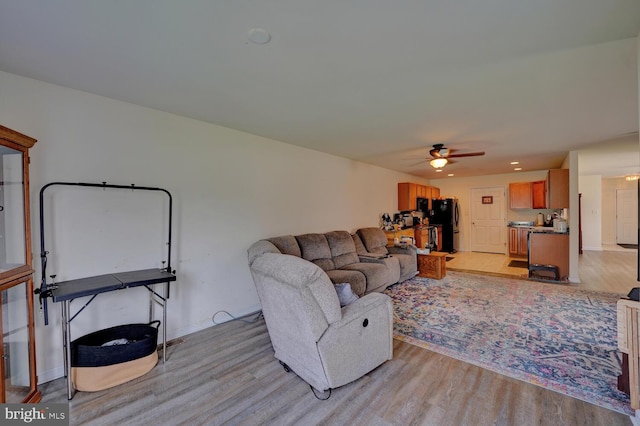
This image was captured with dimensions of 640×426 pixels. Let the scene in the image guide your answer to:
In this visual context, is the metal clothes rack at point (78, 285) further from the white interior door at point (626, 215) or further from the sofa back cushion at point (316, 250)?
the white interior door at point (626, 215)

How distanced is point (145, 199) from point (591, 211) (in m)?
12.0

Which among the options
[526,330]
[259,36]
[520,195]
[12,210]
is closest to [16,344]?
[12,210]

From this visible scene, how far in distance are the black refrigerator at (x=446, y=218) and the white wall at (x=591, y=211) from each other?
4101 mm

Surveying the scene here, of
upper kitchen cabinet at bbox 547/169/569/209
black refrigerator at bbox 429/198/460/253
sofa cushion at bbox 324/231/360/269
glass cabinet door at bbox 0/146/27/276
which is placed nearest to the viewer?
glass cabinet door at bbox 0/146/27/276

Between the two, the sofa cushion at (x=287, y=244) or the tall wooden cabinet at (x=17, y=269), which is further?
the sofa cushion at (x=287, y=244)

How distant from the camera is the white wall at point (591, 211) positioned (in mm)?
8617

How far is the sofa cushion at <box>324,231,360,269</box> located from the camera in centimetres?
456

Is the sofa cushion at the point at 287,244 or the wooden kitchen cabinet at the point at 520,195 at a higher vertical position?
the wooden kitchen cabinet at the point at 520,195

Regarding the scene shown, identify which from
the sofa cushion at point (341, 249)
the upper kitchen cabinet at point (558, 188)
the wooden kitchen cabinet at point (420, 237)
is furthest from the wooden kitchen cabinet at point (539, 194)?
the sofa cushion at point (341, 249)

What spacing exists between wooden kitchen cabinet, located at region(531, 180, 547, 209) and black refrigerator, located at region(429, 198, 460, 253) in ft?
6.50

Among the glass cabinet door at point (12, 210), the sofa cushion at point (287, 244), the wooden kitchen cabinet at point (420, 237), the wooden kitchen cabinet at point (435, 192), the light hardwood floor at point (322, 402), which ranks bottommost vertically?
the light hardwood floor at point (322, 402)

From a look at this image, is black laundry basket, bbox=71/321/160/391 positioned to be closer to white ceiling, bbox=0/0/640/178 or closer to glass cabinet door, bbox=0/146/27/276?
glass cabinet door, bbox=0/146/27/276

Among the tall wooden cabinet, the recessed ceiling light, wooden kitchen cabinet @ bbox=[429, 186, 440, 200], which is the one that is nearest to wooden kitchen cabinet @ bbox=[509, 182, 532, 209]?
wooden kitchen cabinet @ bbox=[429, 186, 440, 200]

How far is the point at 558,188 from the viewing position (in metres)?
5.30
